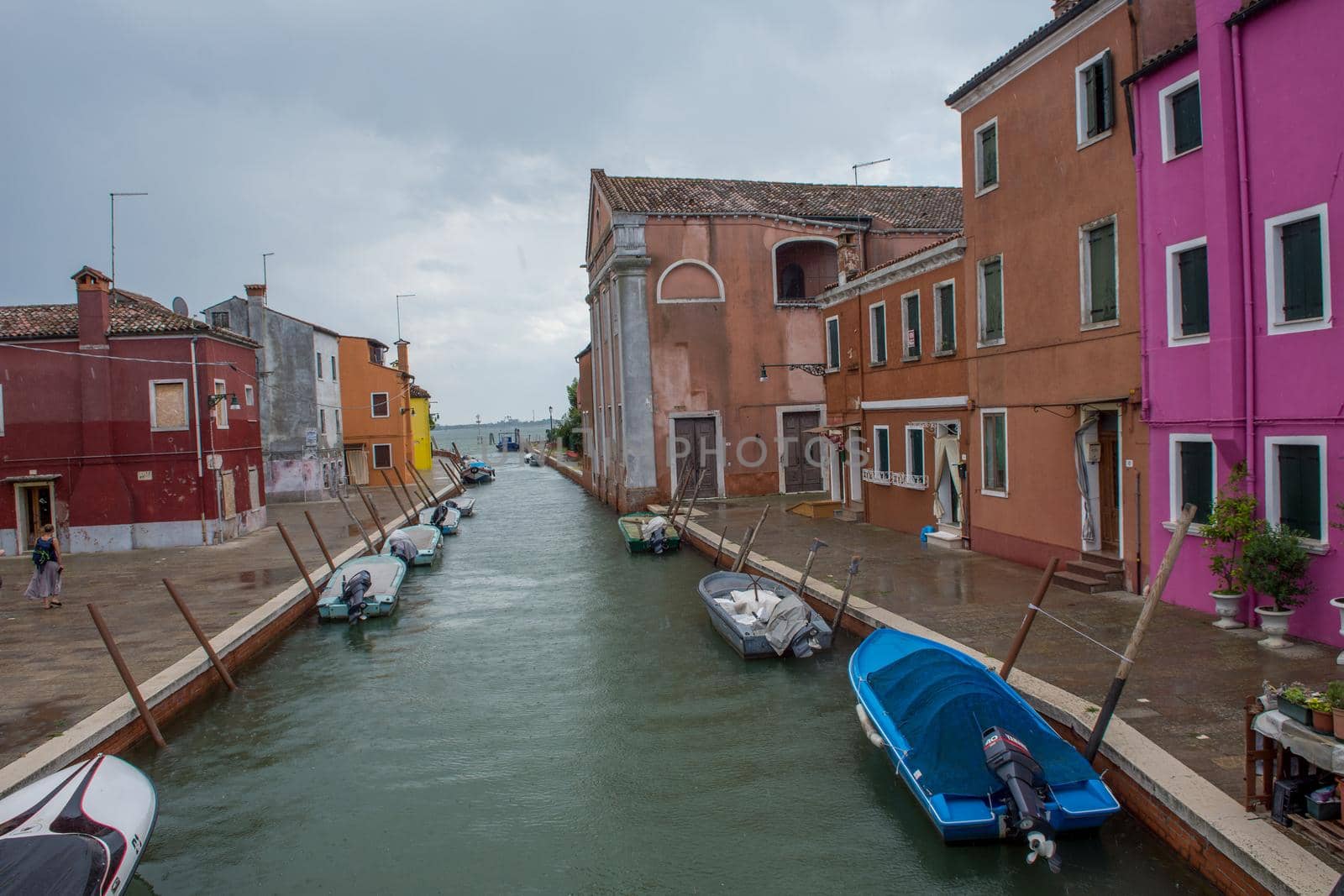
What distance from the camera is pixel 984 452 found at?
15.8 meters

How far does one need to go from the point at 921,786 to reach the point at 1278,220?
22.5ft

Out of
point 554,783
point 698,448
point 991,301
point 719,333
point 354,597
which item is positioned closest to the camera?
point 554,783

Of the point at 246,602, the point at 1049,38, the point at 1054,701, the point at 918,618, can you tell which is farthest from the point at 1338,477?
the point at 246,602

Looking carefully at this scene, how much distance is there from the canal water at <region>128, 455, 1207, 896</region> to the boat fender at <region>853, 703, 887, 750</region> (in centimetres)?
35

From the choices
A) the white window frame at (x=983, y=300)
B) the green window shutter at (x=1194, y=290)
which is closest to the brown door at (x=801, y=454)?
the white window frame at (x=983, y=300)

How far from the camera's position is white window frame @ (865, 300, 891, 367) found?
1986 cm

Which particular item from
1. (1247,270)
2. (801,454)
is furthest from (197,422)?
(1247,270)

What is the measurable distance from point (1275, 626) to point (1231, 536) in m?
0.98

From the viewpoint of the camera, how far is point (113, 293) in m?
25.9

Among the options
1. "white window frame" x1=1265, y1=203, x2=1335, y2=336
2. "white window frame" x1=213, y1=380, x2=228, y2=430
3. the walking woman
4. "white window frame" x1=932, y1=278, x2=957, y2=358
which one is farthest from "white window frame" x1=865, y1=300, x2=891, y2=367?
the walking woman

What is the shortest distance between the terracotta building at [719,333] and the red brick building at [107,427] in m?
11.7

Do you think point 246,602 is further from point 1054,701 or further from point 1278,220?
point 1278,220

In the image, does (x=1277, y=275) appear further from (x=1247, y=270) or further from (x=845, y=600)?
(x=845, y=600)

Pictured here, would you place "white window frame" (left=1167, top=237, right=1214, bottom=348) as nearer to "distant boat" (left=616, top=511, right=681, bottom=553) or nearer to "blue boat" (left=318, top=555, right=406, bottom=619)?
"blue boat" (left=318, top=555, right=406, bottom=619)
